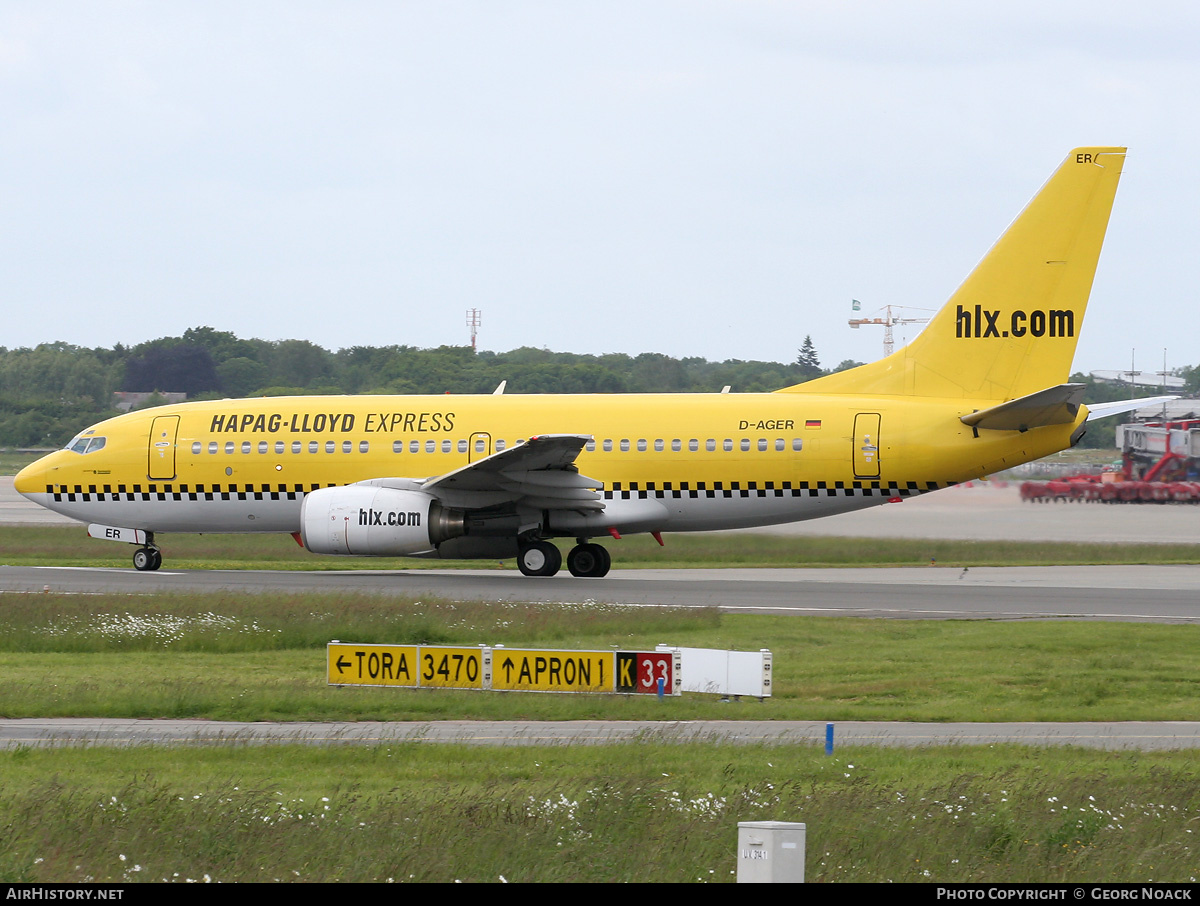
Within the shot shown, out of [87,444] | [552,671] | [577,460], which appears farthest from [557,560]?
[552,671]

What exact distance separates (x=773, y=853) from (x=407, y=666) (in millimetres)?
10763

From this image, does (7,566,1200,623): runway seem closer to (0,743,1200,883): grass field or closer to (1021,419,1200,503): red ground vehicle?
(0,743,1200,883): grass field

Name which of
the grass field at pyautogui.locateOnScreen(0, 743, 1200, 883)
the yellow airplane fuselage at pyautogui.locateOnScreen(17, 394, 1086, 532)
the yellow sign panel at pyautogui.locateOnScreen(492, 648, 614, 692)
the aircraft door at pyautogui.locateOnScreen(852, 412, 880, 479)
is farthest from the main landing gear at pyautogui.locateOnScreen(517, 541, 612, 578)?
the grass field at pyautogui.locateOnScreen(0, 743, 1200, 883)

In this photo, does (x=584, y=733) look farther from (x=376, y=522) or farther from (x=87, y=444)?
(x=87, y=444)

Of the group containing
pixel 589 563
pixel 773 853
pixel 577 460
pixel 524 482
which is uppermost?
pixel 577 460

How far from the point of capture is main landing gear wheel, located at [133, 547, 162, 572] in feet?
110

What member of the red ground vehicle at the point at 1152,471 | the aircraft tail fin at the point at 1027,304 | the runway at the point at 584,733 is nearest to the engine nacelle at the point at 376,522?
the aircraft tail fin at the point at 1027,304

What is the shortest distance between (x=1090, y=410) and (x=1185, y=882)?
75.8 ft

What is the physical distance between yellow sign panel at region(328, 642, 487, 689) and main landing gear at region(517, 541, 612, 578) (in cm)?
1404

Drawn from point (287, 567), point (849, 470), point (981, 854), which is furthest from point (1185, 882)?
point (287, 567)

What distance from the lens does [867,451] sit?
97.7ft

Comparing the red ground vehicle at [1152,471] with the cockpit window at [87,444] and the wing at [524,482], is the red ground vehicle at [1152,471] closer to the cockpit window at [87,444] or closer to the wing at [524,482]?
the wing at [524,482]

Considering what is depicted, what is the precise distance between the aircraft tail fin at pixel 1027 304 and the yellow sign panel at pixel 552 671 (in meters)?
16.6
